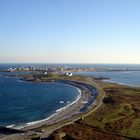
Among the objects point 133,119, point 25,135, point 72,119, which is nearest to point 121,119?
point 133,119

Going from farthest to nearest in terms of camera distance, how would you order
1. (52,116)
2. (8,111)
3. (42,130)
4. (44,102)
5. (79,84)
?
(79,84)
(44,102)
(8,111)
(52,116)
(42,130)

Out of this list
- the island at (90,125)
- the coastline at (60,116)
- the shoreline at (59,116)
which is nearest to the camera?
the island at (90,125)

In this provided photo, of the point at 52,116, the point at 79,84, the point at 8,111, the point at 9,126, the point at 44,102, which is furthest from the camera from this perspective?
the point at 79,84

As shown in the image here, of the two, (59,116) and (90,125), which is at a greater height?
(90,125)

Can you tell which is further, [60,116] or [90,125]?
[60,116]

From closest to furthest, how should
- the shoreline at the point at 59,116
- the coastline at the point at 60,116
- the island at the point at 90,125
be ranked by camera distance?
the island at the point at 90,125
the shoreline at the point at 59,116
the coastline at the point at 60,116

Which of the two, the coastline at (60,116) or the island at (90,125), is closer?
the island at (90,125)

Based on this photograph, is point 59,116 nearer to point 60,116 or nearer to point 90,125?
point 60,116

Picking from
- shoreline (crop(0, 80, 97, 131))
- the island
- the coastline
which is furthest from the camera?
the coastline

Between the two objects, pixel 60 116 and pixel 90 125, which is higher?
pixel 90 125

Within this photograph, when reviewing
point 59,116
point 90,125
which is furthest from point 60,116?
point 90,125

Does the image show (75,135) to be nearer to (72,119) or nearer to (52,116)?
(72,119)
